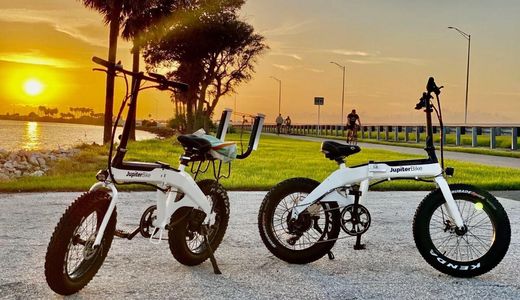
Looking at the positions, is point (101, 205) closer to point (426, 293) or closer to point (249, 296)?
point (249, 296)

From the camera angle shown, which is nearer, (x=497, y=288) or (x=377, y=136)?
(x=497, y=288)

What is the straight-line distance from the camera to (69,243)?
441 cm

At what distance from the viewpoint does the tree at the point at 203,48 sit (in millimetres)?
41594

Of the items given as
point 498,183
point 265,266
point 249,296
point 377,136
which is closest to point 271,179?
point 498,183

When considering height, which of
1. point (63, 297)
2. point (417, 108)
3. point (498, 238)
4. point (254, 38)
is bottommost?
point (63, 297)

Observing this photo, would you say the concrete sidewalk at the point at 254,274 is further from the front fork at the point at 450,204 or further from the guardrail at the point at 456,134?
the guardrail at the point at 456,134

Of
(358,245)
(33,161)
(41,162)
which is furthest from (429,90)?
(33,161)

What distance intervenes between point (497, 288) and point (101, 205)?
313 cm

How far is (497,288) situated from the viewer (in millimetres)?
4984

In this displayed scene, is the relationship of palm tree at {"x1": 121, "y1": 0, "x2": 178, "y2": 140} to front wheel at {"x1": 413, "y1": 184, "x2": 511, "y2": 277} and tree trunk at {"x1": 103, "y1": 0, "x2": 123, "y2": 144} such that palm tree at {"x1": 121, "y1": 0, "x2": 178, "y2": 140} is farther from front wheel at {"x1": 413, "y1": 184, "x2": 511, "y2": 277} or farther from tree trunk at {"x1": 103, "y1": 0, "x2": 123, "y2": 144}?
front wheel at {"x1": 413, "y1": 184, "x2": 511, "y2": 277}

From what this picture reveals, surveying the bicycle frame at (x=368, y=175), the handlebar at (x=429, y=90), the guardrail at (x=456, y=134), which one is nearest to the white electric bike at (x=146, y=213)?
the bicycle frame at (x=368, y=175)

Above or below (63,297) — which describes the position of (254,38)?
above

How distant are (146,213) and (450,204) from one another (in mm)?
2533

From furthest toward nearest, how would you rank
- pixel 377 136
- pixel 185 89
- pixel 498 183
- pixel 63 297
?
pixel 377 136
pixel 498 183
pixel 185 89
pixel 63 297
